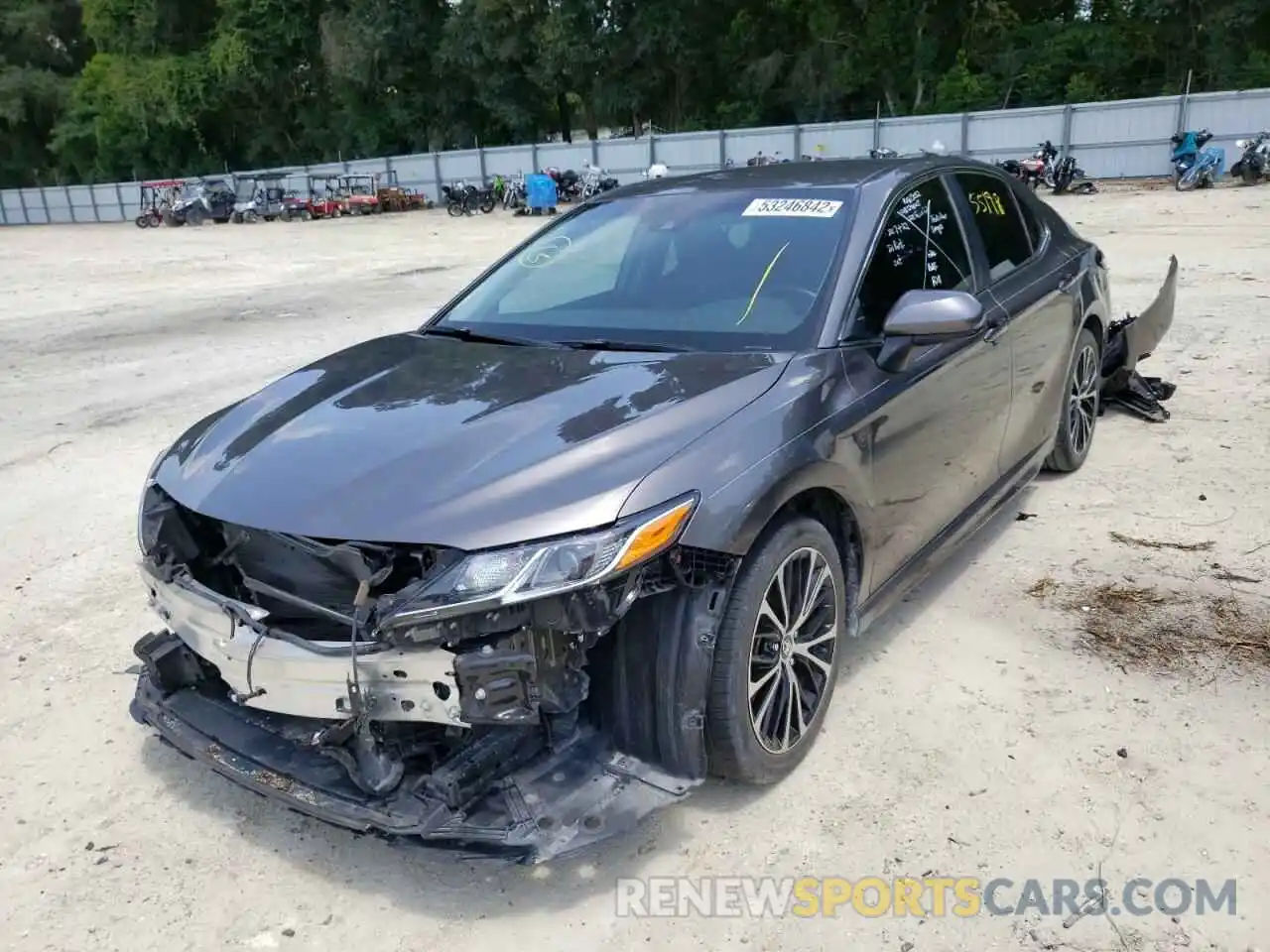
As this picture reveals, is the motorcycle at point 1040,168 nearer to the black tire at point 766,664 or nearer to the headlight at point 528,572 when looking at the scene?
the black tire at point 766,664

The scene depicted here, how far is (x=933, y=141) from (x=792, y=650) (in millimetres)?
29708

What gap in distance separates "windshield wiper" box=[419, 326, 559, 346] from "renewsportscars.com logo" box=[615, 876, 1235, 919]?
1784 millimetres

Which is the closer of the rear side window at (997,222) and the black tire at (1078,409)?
the rear side window at (997,222)

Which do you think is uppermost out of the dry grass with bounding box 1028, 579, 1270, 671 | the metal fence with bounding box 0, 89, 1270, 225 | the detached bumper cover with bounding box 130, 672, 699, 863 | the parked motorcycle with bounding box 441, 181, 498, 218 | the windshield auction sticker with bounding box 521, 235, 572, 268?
the windshield auction sticker with bounding box 521, 235, 572, 268

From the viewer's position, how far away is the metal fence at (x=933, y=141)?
25.5 metres

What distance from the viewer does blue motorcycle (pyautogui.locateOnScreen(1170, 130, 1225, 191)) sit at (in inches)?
885

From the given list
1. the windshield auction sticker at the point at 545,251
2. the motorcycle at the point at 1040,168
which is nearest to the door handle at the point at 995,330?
the windshield auction sticker at the point at 545,251

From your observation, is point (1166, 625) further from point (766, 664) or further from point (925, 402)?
point (766, 664)

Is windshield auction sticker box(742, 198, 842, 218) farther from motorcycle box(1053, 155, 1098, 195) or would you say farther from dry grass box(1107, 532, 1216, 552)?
motorcycle box(1053, 155, 1098, 195)

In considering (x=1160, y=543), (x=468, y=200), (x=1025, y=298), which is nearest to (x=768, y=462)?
(x=1025, y=298)

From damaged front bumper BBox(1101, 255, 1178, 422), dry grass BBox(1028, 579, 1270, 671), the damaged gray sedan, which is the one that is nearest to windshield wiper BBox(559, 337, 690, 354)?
the damaged gray sedan

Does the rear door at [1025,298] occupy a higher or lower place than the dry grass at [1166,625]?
higher

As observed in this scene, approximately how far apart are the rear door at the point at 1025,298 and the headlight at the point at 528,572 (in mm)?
2256

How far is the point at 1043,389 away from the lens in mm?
4543
